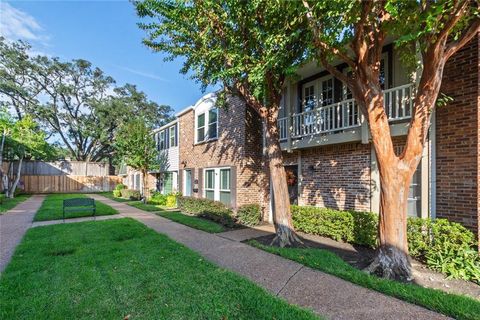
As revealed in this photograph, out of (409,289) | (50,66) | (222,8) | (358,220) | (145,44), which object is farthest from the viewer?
(50,66)

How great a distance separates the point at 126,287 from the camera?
409cm

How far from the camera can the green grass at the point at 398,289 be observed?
348cm

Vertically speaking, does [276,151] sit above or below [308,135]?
below

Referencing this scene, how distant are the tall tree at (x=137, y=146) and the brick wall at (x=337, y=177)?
10.3 meters

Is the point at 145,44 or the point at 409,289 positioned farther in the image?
the point at 145,44

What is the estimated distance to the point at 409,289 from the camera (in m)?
4.05

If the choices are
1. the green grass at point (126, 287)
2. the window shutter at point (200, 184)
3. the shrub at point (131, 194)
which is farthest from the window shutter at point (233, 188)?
the shrub at point (131, 194)

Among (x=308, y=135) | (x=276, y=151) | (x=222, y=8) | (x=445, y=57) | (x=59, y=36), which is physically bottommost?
(x=276, y=151)

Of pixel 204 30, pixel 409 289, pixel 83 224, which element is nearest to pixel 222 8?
pixel 204 30

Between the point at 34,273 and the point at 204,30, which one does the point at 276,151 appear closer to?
the point at 204,30

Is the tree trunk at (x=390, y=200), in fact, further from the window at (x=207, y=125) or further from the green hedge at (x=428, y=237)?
the window at (x=207, y=125)

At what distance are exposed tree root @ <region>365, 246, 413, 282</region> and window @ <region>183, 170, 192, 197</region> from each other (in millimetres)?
11206

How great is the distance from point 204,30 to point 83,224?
7.64 metres

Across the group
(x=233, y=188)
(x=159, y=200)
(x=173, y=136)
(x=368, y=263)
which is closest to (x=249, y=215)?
(x=233, y=188)
